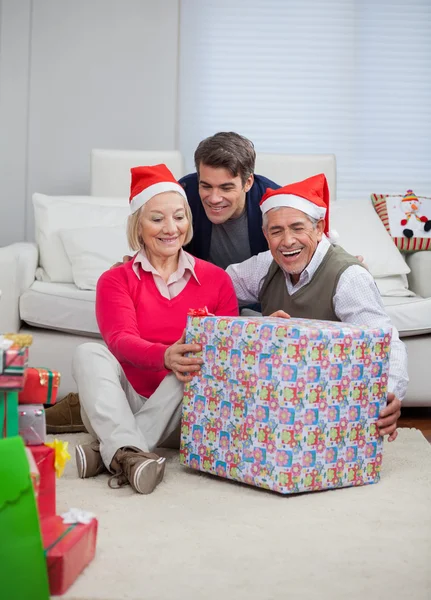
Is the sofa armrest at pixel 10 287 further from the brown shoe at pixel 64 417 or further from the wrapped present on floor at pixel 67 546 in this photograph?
the wrapped present on floor at pixel 67 546

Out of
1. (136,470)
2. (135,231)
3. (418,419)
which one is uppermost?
(135,231)

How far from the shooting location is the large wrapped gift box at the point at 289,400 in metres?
1.75

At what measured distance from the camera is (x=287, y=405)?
175cm

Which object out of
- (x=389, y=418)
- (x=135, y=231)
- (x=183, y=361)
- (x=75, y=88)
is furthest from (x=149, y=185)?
(x=75, y=88)

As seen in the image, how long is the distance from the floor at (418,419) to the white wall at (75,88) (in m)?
2.00

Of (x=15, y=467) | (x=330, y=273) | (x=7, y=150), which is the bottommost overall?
(x=15, y=467)

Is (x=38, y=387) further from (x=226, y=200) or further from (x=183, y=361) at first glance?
(x=226, y=200)

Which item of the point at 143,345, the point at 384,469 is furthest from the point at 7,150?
the point at 384,469

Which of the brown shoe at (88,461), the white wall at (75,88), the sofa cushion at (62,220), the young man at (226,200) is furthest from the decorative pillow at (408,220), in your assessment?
the brown shoe at (88,461)


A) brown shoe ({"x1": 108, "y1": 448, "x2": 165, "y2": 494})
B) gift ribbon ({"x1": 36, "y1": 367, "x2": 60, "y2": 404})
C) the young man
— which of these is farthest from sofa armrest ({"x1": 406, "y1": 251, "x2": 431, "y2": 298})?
gift ribbon ({"x1": 36, "y1": 367, "x2": 60, "y2": 404})

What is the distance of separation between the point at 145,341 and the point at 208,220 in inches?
26.8

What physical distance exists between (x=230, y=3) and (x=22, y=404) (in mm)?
3368

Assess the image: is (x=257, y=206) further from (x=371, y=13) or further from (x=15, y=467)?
(x=371, y=13)

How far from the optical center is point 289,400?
1.74 m
